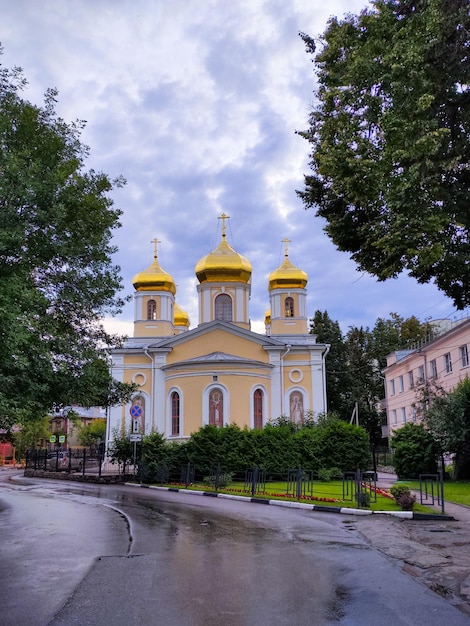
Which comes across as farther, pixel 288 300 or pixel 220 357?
pixel 288 300

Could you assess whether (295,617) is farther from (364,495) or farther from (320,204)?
(364,495)

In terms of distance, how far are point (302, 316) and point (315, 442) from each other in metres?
18.2

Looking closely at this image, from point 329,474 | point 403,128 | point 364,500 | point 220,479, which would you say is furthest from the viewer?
point 329,474

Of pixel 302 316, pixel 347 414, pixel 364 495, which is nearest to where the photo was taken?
pixel 364 495

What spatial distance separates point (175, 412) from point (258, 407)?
16.7 feet

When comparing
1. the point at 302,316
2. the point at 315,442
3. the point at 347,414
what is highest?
the point at 302,316

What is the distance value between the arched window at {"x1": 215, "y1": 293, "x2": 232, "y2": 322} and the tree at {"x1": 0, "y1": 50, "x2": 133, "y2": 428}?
2905 centimetres

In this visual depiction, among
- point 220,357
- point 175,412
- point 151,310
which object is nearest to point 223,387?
point 220,357

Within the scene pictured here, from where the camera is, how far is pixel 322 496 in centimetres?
1777

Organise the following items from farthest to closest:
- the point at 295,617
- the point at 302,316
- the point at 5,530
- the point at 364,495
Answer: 1. the point at 302,316
2. the point at 364,495
3. the point at 5,530
4. the point at 295,617

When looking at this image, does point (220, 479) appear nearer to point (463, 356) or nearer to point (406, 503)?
point (406, 503)

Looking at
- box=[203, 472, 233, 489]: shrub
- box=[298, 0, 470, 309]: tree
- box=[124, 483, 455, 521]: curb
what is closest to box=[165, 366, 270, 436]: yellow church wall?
box=[203, 472, 233, 489]: shrub

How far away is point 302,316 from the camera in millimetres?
42969

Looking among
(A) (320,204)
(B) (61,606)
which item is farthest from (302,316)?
(B) (61,606)
